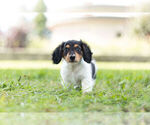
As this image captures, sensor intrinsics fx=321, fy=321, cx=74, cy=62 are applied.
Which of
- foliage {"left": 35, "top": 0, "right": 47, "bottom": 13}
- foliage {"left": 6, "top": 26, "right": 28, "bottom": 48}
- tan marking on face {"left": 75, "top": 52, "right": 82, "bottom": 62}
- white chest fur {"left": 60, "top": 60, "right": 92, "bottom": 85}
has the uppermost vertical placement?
foliage {"left": 35, "top": 0, "right": 47, "bottom": 13}

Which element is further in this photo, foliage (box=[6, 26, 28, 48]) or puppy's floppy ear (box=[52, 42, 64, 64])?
foliage (box=[6, 26, 28, 48])

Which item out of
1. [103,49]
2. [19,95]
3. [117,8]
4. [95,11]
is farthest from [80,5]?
[19,95]

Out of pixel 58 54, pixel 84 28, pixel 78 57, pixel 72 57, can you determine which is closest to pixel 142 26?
pixel 84 28

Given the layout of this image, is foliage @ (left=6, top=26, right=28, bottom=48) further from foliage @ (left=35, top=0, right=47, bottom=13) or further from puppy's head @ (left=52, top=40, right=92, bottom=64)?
puppy's head @ (left=52, top=40, right=92, bottom=64)

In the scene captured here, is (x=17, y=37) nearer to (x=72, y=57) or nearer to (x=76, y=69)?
(x=76, y=69)

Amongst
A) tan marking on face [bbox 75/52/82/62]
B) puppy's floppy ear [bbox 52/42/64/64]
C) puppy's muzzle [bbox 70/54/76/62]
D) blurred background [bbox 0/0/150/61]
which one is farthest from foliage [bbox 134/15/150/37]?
puppy's muzzle [bbox 70/54/76/62]

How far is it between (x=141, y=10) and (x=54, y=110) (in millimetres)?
22324

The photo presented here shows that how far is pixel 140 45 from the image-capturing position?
17.9 meters

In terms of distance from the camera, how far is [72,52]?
15.1 ft

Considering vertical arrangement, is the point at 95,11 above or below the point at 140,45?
above

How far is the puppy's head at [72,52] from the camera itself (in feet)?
15.1

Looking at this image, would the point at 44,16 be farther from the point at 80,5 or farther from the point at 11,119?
the point at 11,119

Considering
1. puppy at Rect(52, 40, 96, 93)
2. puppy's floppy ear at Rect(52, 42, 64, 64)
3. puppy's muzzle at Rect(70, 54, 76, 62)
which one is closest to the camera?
puppy's muzzle at Rect(70, 54, 76, 62)

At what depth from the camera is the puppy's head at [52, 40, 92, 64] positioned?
4.59 m
